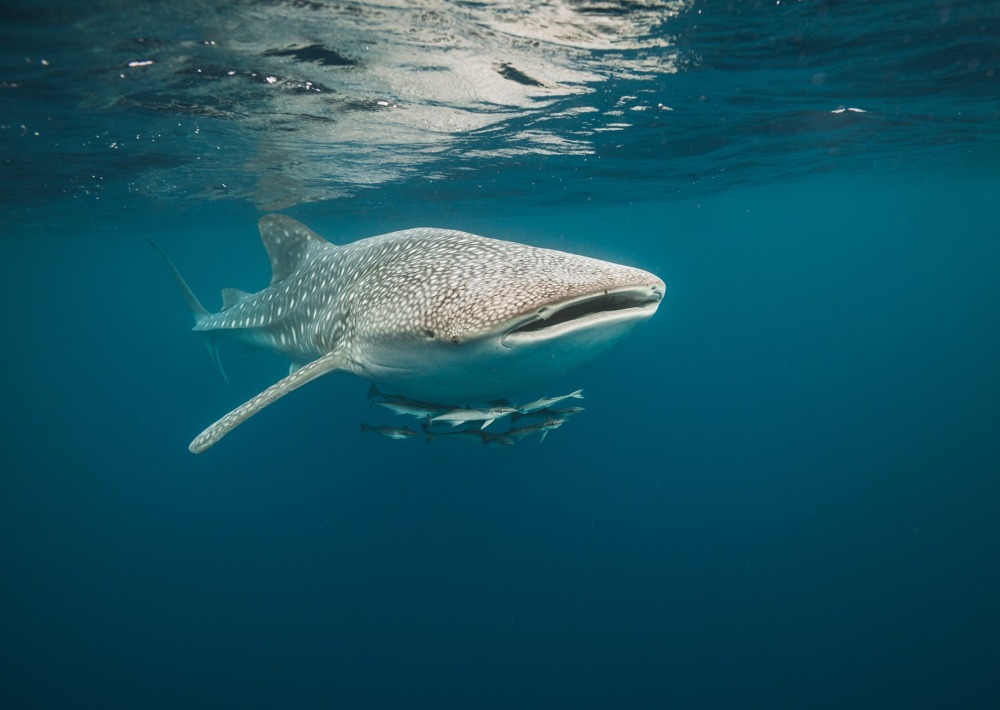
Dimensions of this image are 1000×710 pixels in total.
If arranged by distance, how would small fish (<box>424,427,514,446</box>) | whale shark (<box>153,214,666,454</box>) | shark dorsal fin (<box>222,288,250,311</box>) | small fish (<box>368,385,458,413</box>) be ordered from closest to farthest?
whale shark (<box>153,214,666,454</box>), small fish (<box>368,385,458,413</box>), small fish (<box>424,427,514,446</box>), shark dorsal fin (<box>222,288,250,311</box>)

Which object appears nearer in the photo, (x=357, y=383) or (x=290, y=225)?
(x=290, y=225)

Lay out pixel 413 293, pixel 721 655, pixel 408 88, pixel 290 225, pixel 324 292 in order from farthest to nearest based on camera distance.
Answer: pixel 721 655, pixel 408 88, pixel 290 225, pixel 324 292, pixel 413 293

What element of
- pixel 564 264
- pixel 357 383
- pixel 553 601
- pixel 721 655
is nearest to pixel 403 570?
pixel 553 601

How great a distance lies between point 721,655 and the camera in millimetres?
16875

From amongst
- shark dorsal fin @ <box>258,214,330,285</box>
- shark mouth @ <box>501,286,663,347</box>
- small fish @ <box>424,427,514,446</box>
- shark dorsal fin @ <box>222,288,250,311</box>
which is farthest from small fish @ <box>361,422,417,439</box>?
shark dorsal fin @ <box>222,288,250,311</box>

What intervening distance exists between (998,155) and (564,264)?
28.0 meters

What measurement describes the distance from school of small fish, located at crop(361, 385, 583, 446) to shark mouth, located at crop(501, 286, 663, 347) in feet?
2.87

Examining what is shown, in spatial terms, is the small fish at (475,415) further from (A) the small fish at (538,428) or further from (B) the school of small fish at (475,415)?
(A) the small fish at (538,428)

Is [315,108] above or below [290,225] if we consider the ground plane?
above

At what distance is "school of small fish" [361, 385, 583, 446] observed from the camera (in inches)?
179

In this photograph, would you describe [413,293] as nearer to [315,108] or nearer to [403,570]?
[315,108]

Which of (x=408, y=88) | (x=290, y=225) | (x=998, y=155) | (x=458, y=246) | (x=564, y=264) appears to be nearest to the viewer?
(x=564, y=264)

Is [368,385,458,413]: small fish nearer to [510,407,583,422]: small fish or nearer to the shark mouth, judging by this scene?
[510,407,583,422]: small fish

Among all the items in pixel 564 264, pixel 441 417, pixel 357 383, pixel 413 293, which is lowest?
pixel 357 383
